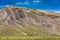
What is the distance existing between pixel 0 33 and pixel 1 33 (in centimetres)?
105

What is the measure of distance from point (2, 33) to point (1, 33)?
115 cm

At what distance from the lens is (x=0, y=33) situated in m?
199

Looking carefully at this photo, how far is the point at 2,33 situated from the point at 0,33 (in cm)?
214

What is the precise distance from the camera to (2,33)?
655ft

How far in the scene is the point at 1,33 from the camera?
198875 mm
